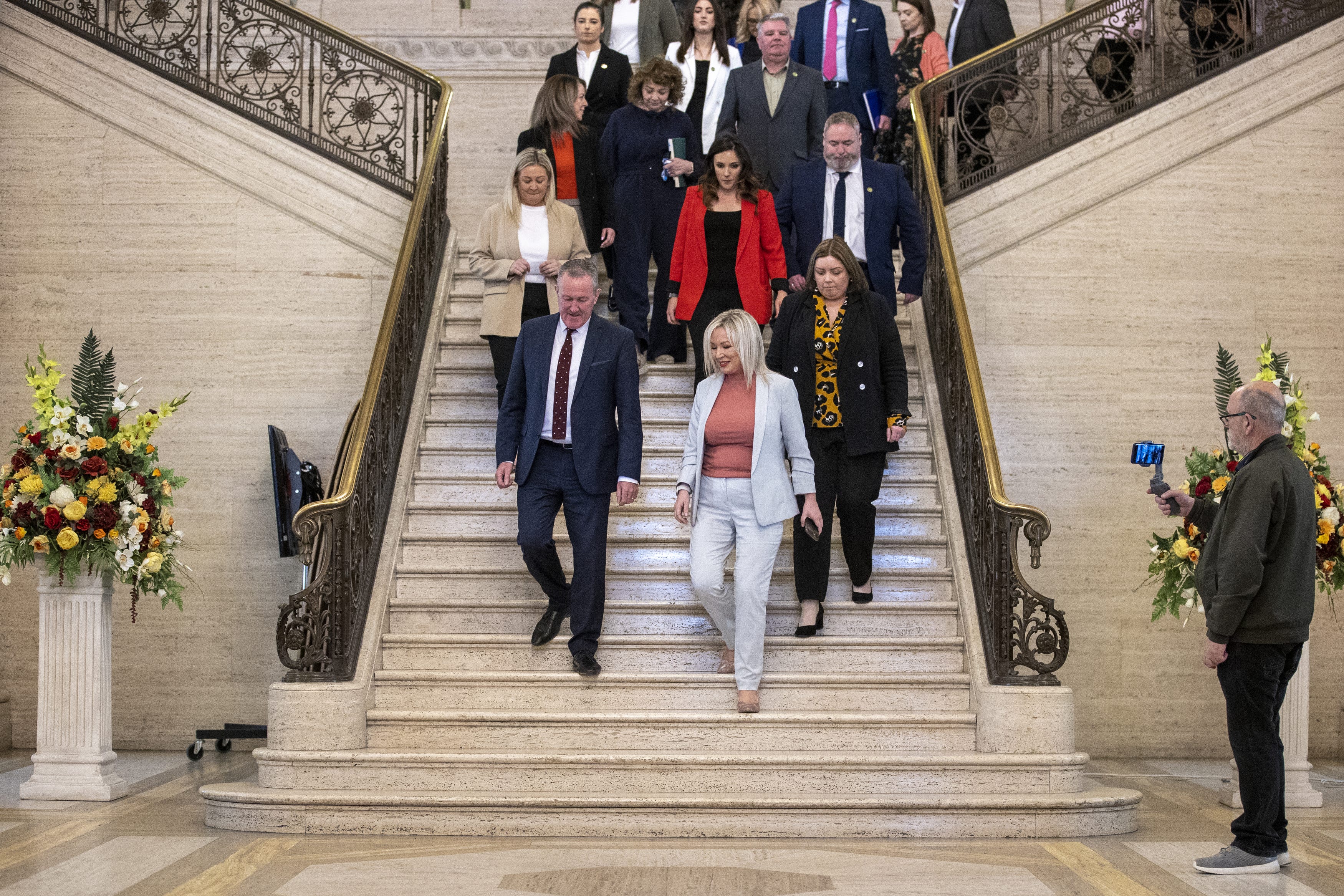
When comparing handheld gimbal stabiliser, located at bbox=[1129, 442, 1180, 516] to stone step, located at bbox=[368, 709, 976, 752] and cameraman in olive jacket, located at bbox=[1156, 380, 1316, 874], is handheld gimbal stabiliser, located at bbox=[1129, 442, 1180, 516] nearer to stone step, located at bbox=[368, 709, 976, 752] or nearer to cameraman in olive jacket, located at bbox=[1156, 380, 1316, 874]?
cameraman in olive jacket, located at bbox=[1156, 380, 1316, 874]

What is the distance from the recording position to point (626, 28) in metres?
9.99

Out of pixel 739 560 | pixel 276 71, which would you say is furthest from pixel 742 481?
pixel 276 71

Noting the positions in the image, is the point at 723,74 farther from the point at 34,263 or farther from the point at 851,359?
the point at 34,263

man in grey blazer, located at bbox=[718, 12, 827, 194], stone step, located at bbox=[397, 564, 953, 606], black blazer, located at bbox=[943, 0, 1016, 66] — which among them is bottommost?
stone step, located at bbox=[397, 564, 953, 606]

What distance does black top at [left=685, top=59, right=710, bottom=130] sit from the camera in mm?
9258

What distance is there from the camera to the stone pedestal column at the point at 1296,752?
22.1ft

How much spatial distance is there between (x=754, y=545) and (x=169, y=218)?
189 inches

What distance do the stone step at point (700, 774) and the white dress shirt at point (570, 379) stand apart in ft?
4.13

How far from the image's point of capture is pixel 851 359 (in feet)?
22.0

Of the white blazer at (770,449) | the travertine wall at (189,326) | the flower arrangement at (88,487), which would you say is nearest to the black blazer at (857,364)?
the white blazer at (770,449)

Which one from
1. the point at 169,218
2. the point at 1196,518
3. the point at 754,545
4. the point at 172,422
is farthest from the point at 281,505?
the point at 1196,518

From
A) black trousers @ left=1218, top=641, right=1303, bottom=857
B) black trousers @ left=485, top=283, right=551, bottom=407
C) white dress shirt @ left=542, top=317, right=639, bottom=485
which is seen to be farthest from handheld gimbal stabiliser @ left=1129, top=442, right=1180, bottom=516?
black trousers @ left=485, top=283, right=551, bottom=407

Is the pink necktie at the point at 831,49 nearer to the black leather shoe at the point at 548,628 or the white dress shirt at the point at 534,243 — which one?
the white dress shirt at the point at 534,243

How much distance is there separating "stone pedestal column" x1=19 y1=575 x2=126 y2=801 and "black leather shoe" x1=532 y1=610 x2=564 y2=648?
209 centimetres
